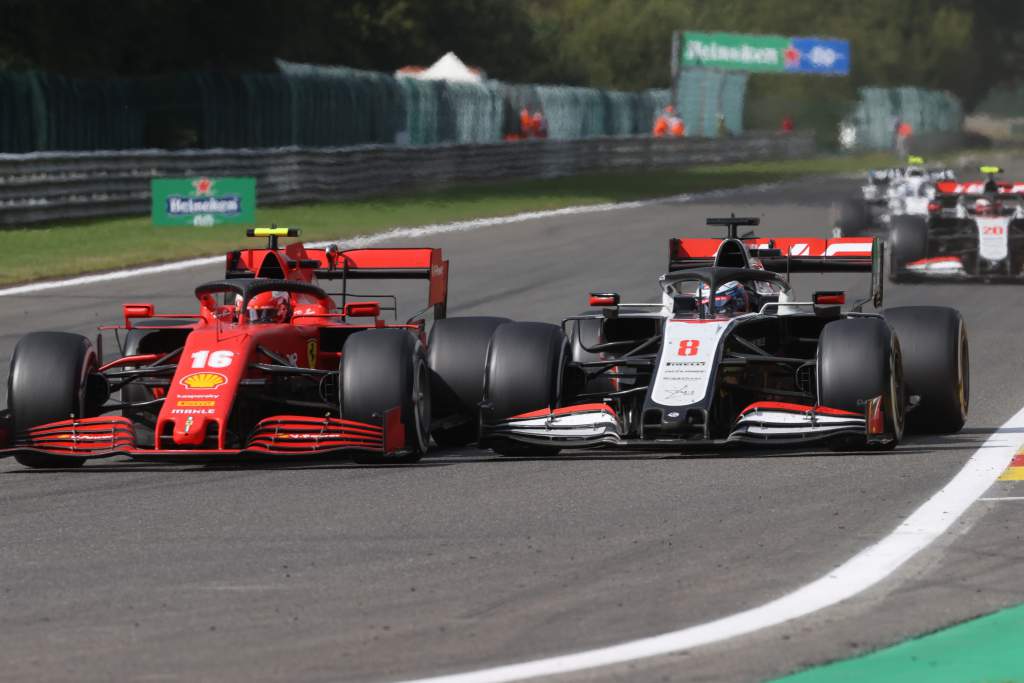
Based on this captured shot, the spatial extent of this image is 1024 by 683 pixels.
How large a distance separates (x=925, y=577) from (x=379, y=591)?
1958mm

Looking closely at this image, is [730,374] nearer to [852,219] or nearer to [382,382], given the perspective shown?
[382,382]

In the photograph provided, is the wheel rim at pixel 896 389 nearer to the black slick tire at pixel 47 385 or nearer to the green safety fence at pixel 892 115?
the black slick tire at pixel 47 385

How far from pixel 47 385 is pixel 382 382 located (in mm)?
1828

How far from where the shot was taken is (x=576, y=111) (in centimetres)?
5944

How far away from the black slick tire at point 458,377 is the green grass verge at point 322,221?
40.5 ft

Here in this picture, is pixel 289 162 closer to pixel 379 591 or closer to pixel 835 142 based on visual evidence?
pixel 379 591

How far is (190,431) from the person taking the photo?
1023cm

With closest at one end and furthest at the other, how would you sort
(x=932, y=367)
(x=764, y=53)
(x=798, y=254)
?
1. (x=932, y=367)
2. (x=798, y=254)
3. (x=764, y=53)

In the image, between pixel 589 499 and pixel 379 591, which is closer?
pixel 379 591

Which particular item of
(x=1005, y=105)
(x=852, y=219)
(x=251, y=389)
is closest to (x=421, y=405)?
(x=251, y=389)

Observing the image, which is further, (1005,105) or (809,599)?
(1005,105)

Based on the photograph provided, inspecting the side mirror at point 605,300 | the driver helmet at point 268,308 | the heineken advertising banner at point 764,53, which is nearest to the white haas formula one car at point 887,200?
the side mirror at point 605,300

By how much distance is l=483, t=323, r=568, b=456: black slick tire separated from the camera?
11.0 metres

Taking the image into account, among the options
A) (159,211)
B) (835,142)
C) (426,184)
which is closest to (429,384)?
(159,211)
